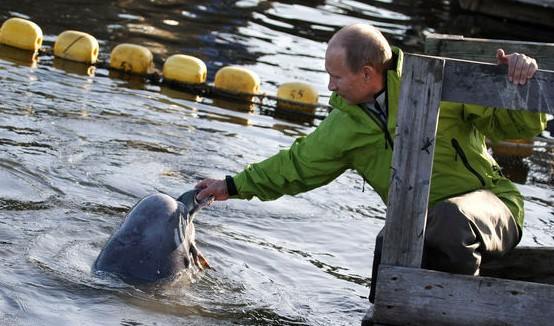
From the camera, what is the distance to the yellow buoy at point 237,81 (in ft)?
42.1

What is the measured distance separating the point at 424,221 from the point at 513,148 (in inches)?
265

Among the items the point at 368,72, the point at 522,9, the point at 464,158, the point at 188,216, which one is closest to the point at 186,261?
the point at 188,216

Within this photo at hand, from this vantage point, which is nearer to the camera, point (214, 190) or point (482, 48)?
point (214, 190)

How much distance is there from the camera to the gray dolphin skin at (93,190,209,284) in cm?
638

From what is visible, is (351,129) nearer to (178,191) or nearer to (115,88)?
(178,191)

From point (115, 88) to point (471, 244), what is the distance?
7.38 m

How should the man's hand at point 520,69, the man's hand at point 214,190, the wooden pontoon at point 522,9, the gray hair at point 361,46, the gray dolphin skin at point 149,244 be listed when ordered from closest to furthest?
1. the man's hand at point 520,69
2. the gray hair at point 361,46
3. the man's hand at point 214,190
4. the gray dolphin skin at point 149,244
5. the wooden pontoon at point 522,9

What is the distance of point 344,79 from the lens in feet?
18.8

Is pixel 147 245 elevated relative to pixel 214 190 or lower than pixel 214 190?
lower

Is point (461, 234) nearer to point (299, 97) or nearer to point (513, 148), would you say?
point (513, 148)

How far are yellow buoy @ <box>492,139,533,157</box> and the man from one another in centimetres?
560

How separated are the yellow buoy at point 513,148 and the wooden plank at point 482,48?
5093mm

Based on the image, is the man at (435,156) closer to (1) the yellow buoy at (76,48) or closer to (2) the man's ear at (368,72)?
(2) the man's ear at (368,72)

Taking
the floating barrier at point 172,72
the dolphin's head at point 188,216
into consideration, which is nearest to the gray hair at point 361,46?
the dolphin's head at point 188,216
